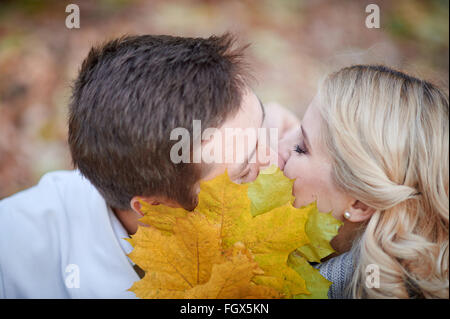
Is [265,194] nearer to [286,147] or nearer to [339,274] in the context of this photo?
[286,147]

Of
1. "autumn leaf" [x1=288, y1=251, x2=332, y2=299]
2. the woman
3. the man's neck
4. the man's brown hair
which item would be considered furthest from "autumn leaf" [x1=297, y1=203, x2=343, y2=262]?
the man's neck

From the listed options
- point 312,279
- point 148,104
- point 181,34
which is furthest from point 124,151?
point 181,34

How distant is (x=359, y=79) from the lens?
157 centimetres

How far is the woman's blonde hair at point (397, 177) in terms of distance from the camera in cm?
139

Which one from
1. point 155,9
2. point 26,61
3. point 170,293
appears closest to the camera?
point 170,293

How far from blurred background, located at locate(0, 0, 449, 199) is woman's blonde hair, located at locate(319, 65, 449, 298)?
196 centimetres

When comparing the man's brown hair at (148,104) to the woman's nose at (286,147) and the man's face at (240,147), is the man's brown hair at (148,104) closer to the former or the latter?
the man's face at (240,147)

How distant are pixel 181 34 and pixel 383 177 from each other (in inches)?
115

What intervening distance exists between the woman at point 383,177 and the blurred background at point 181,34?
6.32 feet

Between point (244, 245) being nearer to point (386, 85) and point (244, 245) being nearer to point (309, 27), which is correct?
point (386, 85)

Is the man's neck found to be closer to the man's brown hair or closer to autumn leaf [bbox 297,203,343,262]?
the man's brown hair

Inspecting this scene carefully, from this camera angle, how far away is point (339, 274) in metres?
1.56
